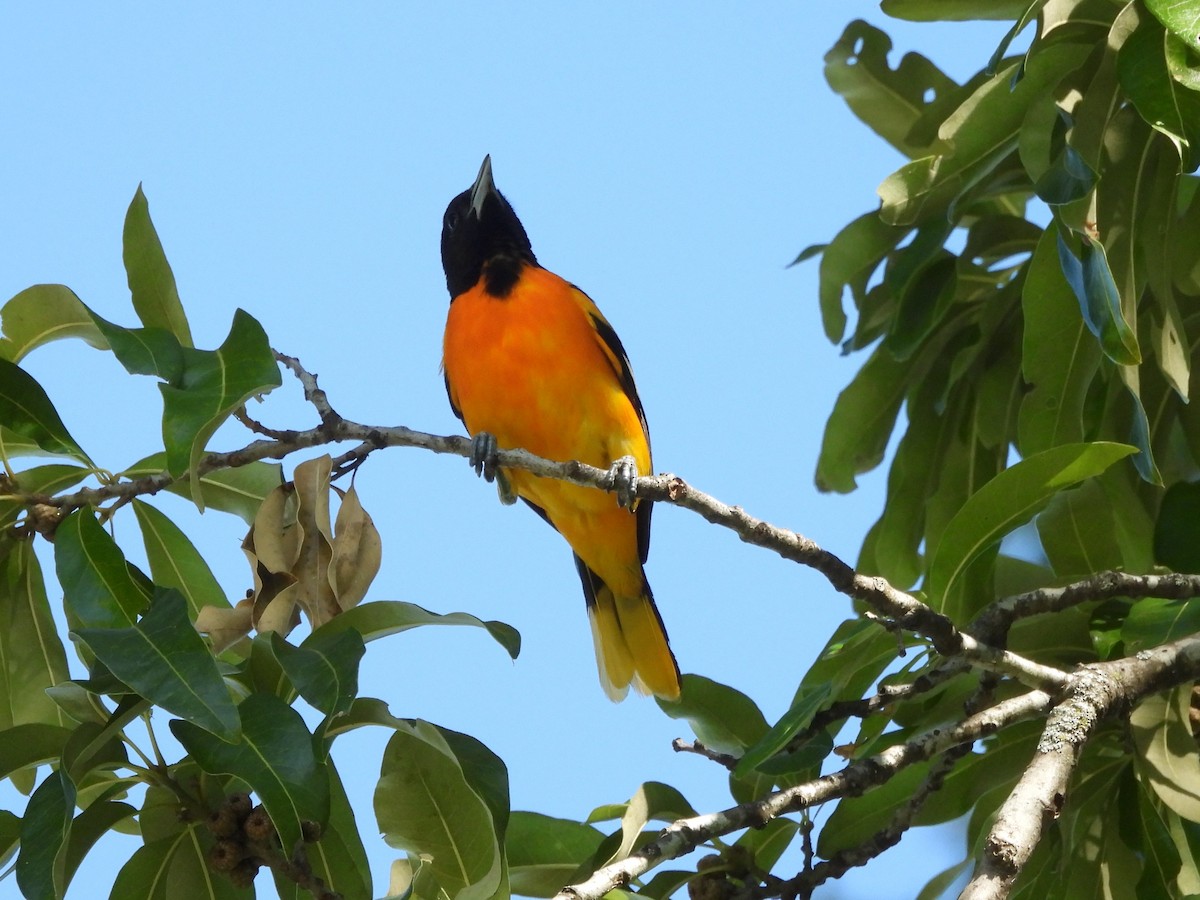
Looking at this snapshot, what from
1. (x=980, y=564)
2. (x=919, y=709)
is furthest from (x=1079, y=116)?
(x=919, y=709)

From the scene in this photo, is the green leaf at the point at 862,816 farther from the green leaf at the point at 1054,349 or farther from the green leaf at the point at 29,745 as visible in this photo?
the green leaf at the point at 29,745

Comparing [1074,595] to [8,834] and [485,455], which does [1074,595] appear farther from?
[8,834]

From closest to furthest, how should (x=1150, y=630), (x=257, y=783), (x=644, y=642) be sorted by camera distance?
(x=257, y=783), (x=1150, y=630), (x=644, y=642)

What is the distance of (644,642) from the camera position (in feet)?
14.4

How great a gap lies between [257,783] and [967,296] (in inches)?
104

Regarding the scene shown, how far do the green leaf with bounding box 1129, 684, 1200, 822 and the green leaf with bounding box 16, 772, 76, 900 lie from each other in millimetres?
2131

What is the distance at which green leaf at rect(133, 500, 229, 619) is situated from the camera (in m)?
3.14

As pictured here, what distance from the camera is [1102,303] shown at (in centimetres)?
232

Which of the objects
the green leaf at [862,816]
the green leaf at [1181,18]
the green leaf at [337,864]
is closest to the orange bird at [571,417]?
the green leaf at [862,816]

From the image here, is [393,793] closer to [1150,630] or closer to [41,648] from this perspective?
[41,648]

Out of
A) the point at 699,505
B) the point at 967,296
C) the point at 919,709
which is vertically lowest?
the point at 919,709

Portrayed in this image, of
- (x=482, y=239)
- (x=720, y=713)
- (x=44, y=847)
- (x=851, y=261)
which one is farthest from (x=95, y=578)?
(x=482, y=239)

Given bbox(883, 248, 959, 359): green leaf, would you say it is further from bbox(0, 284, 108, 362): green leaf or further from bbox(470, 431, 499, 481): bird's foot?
bbox(0, 284, 108, 362): green leaf

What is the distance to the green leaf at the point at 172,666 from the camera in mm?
2066
